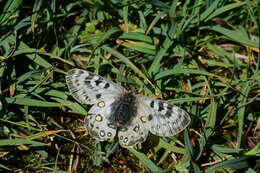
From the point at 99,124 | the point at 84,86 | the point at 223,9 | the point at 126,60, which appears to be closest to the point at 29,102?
the point at 84,86

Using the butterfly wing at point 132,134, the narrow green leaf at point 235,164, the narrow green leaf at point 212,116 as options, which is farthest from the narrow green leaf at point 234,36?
the butterfly wing at point 132,134

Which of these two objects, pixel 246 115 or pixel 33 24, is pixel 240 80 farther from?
pixel 33 24

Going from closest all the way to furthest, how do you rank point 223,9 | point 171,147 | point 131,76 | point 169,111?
point 169,111 < point 171,147 < point 131,76 < point 223,9

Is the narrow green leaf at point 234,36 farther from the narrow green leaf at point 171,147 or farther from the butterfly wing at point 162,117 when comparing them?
the narrow green leaf at point 171,147

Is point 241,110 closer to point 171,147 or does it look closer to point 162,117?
point 171,147

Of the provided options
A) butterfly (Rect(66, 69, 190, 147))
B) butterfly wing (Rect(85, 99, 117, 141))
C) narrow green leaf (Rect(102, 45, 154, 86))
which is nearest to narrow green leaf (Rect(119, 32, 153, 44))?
narrow green leaf (Rect(102, 45, 154, 86))

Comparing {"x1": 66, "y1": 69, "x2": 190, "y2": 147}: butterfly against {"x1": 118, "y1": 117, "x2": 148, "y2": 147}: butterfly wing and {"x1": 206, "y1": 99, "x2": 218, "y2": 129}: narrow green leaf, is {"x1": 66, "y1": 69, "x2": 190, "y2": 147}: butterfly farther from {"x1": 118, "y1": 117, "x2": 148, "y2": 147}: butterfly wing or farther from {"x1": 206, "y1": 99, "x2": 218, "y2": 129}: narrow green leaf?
{"x1": 206, "y1": 99, "x2": 218, "y2": 129}: narrow green leaf

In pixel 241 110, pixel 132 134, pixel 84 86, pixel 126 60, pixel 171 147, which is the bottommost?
pixel 171 147
